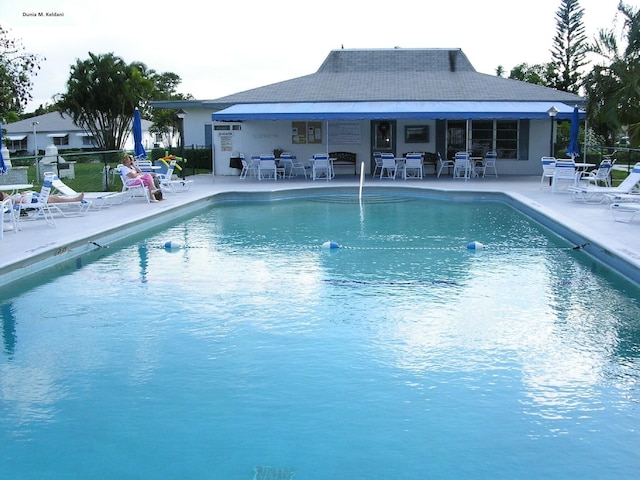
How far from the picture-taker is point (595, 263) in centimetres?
911

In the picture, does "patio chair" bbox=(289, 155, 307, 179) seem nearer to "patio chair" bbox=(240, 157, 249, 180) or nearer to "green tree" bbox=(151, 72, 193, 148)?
"patio chair" bbox=(240, 157, 249, 180)

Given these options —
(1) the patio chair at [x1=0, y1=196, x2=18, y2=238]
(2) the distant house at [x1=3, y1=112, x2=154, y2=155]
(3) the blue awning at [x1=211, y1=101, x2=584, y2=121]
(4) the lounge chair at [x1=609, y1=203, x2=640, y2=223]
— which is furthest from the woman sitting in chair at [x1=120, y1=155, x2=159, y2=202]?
(2) the distant house at [x1=3, y1=112, x2=154, y2=155]

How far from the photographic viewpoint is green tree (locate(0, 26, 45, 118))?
89.1ft

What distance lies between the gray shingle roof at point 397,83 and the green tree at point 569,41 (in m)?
21.2

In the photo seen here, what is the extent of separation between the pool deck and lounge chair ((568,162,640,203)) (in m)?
0.28

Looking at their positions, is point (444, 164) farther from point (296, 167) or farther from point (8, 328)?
point (8, 328)

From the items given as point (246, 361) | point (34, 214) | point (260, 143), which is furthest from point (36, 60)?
point (246, 361)

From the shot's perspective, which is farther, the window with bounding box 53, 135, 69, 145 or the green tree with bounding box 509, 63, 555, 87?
the window with bounding box 53, 135, 69, 145

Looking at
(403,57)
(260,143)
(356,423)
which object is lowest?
→ (356,423)

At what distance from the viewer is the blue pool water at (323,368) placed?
158 inches

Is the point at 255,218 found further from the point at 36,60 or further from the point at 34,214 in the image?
the point at 36,60

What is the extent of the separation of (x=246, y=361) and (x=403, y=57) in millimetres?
21508

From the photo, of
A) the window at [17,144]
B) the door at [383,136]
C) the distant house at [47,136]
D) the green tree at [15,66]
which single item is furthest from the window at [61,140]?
the door at [383,136]

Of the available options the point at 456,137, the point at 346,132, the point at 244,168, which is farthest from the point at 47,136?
the point at 456,137
